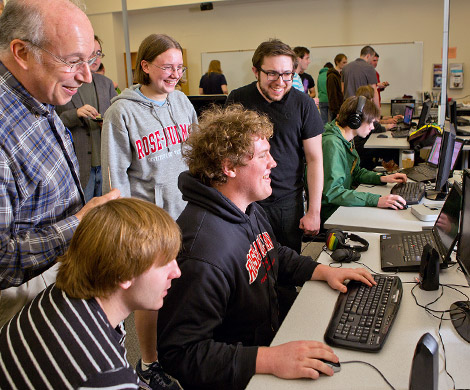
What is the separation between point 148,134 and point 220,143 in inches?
31.5

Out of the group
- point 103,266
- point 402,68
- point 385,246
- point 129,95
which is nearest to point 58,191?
point 103,266

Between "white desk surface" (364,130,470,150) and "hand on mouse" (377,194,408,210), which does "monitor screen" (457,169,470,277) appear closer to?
"hand on mouse" (377,194,408,210)

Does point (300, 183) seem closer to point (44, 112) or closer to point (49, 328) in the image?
point (44, 112)

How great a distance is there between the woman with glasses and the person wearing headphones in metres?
0.94

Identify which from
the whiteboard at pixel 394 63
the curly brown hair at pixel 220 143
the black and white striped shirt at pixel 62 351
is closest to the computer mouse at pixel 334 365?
the black and white striped shirt at pixel 62 351

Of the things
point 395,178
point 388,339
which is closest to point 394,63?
point 395,178

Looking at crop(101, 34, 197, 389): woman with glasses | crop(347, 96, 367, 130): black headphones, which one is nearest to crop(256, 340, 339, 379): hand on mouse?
crop(101, 34, 197, 389): woman with glasses

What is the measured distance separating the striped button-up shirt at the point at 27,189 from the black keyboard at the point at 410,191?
1965mm

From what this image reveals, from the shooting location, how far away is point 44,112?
1.33 m

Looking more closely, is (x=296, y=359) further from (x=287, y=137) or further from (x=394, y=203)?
(x=394, y=203)

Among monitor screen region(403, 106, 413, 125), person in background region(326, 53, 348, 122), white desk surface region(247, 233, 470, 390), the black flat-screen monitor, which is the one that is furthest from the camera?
person in background region(326, 53, 348, 122)

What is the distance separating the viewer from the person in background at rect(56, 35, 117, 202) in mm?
2861

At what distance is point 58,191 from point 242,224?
56 cm

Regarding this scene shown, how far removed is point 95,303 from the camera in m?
0.96
